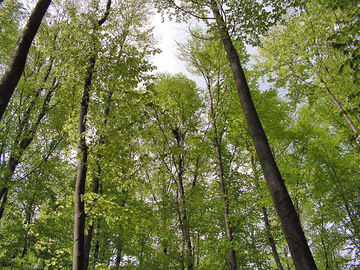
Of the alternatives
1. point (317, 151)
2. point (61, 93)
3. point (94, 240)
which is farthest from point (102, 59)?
point (317, 151)

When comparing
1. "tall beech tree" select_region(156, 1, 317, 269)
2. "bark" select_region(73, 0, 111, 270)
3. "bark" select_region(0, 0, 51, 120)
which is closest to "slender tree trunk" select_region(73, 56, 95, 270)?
"bark" select_region(73, 0, 111, 270)

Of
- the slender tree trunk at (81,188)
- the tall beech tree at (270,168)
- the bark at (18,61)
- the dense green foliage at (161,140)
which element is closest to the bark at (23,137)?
the dense green foliage at (161,140)

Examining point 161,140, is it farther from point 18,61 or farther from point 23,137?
point 18,61

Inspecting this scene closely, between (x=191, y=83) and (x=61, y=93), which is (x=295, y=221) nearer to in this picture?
(x=61, y=93)

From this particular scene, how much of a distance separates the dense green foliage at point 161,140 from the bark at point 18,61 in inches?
65.9

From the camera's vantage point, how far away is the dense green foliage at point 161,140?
19.6 ft

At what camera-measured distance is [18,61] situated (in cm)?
357

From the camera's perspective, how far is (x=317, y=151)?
12.0m

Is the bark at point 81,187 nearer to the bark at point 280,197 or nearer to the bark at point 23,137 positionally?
the bark at point 23,137

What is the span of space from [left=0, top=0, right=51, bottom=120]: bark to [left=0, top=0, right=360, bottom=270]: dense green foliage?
5.49 ft

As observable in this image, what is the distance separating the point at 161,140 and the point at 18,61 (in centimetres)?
907

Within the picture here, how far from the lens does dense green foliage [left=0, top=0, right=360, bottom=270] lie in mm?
5963

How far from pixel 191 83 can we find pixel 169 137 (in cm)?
383

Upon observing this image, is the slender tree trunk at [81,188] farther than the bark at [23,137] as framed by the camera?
No
